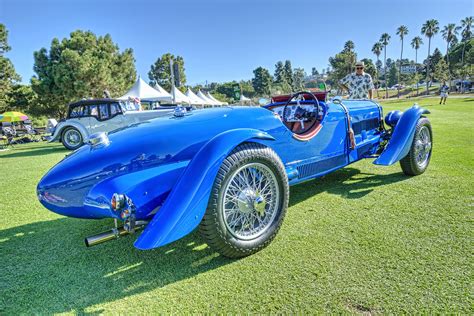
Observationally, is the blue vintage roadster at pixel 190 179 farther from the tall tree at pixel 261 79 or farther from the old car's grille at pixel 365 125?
the tall tree at pixel 261 79

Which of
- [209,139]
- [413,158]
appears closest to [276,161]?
[209,139]

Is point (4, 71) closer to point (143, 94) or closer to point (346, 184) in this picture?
point (143, 94)

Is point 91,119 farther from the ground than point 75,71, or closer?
closer

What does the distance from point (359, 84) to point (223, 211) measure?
15.6 ft

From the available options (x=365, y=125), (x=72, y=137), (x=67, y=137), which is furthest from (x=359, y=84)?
(x=67, y=137)

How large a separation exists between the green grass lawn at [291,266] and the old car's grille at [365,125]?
933 mm

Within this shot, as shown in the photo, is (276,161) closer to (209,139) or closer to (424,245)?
(209,139)

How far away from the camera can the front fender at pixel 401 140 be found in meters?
3.46

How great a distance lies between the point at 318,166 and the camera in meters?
3.02

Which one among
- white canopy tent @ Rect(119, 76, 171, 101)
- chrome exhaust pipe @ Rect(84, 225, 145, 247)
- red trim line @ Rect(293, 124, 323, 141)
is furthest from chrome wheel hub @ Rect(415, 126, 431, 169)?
white canopy tent @ Rect(119, 76, 171, 101)

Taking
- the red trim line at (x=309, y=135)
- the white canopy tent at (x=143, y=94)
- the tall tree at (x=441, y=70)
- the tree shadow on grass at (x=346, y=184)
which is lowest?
the tree shadow on grass at (x=346, y=184)

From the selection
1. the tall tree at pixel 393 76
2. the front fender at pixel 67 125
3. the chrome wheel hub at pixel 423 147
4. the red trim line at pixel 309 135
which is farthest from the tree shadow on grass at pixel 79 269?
the tall tree at pixel 393 76

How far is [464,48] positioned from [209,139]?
8146 centimetres

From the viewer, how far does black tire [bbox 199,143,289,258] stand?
1916 millimetres
